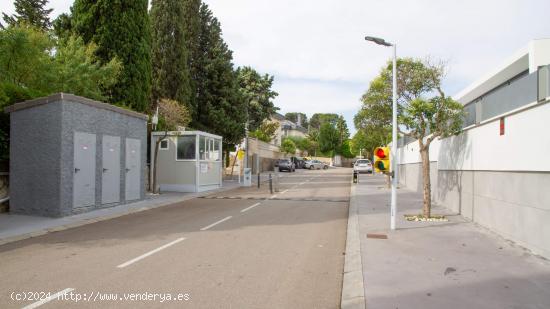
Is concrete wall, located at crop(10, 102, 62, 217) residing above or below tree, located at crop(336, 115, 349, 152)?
below

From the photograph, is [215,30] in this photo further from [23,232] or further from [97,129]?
[23,232]

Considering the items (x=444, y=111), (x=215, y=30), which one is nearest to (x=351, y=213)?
(x=444, y=111)

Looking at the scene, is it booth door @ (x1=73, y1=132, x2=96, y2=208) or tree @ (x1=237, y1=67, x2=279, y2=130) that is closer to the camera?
booth door @ (x1=73, y1=132, x2=96, y2=208)

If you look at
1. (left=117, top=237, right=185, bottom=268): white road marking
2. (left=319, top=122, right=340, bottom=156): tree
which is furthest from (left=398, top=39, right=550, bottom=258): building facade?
(left=319, top=122, right=340, bottom=156): tree

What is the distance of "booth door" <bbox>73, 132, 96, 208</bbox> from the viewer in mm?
12398

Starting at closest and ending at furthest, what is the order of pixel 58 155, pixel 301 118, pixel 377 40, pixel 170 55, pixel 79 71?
pixel 377 40
pixel 58 155
pixel 79 71
pixel 170 55
pixel 301 118

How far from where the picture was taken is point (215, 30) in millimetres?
33875

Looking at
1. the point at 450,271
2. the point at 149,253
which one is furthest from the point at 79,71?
the point at 450,271

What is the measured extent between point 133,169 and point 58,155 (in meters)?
4.04

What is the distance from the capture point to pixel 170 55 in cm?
2970

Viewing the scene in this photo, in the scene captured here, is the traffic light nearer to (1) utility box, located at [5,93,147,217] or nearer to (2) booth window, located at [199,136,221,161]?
(1) utility box, located at [5,93,147,217]

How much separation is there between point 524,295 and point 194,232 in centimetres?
686

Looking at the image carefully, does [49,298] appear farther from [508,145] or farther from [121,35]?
[121,35]

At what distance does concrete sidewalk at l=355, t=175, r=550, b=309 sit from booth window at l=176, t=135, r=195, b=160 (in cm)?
1354
